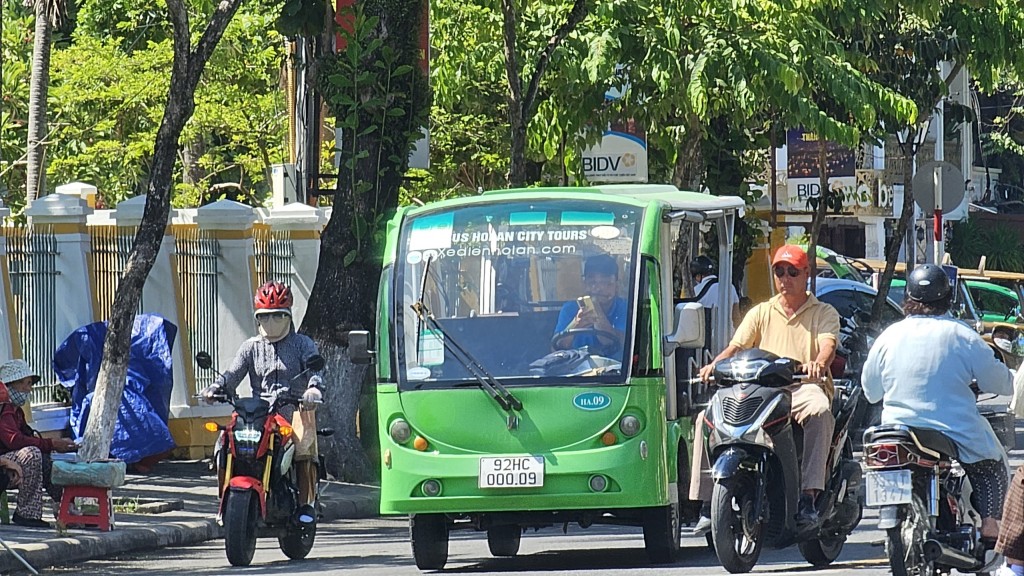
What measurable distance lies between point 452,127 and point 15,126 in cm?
825

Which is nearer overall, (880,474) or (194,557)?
(880,474)

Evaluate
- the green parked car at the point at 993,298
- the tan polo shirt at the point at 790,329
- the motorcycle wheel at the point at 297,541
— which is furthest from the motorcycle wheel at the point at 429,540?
the green parked car at the point at 993,298

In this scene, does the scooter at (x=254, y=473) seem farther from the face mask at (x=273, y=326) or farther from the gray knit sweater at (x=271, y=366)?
the face mask at (x=273, y=326)

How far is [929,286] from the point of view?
9.12 m

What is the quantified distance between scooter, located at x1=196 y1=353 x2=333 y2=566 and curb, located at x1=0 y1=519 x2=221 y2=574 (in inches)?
51.3

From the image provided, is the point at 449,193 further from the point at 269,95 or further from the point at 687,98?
the point at 687,98

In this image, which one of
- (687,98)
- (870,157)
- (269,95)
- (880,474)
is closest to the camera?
(880,474)

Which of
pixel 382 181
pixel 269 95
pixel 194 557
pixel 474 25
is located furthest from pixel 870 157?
pixel 194 557

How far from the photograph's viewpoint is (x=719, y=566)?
36.6 ft

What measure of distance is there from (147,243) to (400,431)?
3.89m

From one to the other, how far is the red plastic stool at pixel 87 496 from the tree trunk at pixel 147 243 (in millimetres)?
1051

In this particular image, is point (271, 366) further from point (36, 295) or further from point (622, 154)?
point (622, 154)

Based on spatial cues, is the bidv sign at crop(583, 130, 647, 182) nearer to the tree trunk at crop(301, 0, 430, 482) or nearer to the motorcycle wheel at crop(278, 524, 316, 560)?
the tree trunk at crop(301, 0, 430, 482)

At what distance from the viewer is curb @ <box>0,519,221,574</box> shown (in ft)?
40.6
